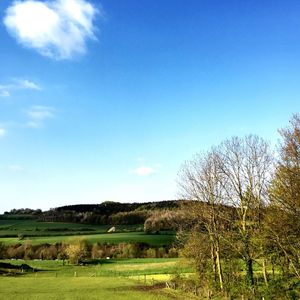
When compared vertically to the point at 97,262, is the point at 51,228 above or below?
above

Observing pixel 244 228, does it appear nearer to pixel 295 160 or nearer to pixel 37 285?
pixel 295 160

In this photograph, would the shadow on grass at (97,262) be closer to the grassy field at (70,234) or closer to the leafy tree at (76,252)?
the leafy tree at (76,252)

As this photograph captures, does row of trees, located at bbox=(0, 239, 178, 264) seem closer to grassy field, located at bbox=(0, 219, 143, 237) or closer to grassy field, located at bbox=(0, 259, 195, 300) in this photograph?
grassy field, located at bbox=(0, 259, 195, 300)

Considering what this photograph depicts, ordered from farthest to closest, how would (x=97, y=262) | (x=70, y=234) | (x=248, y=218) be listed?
(x=70, y=234) < (x=97, y=262) < (x=248, y=218)

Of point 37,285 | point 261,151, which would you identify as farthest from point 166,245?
point 261,151

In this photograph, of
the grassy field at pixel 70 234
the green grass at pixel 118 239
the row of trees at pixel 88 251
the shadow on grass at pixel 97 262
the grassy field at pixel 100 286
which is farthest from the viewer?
the grassy field at pixel 70 234

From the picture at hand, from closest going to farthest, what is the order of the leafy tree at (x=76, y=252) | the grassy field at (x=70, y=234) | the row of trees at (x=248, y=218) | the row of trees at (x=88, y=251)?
the row of trees at (x=248, y=218) < the leafy tree at (x=76, y=252) < the row of trees at (x=88, y=251) < the grassy field at (x=70, y=234)

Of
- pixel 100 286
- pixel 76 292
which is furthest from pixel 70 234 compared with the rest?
pixel 76 292

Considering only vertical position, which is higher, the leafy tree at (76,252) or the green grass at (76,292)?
the leafy tree at (76,252)

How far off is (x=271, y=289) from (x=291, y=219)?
8.51 m

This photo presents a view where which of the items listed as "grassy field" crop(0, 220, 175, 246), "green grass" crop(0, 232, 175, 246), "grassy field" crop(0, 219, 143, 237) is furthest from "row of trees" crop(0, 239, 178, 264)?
"grassy field" crop(0, 219, 143, 237)

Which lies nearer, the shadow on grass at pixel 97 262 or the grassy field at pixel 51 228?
the shadow on grass at pixel 97 262

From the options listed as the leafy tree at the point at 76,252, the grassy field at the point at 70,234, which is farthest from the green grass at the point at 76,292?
the grassy field at the point at 70,234

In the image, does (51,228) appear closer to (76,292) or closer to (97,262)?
(97,262)
